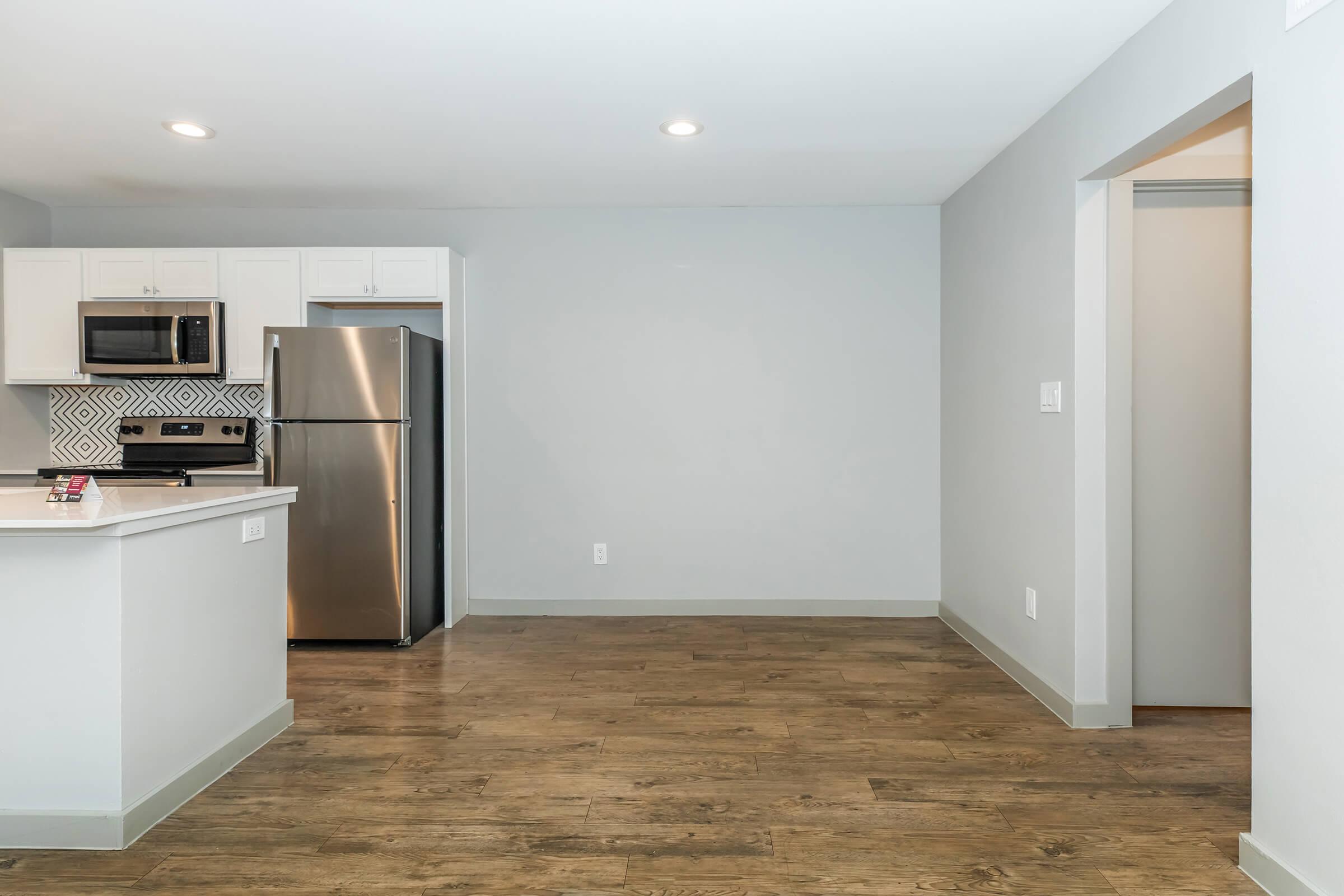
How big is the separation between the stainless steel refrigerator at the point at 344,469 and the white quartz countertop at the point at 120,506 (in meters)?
1.12

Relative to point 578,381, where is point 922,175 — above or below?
above

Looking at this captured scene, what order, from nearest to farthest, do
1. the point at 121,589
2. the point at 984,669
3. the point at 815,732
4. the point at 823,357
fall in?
the point at 121,589 → the point at 815,732 → the point at 984,669 → the point at 823,357

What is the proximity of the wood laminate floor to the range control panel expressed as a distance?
4.90ft

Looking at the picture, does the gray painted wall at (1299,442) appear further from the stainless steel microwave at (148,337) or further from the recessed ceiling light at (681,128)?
the stainless steel microwave at (148,337)

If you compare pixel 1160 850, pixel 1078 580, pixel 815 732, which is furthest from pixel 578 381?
pixel 1160 850

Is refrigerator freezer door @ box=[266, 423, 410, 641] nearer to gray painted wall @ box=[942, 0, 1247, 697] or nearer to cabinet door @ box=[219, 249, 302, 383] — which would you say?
cabinet door @ box=[219, 249, 302, 383]

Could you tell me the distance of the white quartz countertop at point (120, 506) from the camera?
202 cm

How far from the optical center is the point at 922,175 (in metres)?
4.17

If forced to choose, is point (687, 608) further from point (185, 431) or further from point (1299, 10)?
point (1299, 10)

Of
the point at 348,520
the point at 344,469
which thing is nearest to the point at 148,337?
the point at 344,469

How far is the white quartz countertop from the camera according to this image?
6.63ft

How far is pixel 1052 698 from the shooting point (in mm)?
3195

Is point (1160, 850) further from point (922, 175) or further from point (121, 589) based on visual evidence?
point (922, 175)

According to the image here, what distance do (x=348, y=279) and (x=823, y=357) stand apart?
2.71 metres
